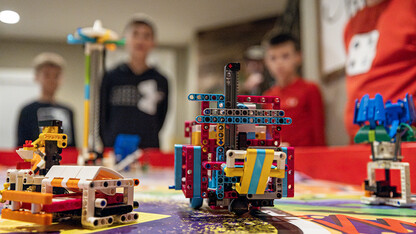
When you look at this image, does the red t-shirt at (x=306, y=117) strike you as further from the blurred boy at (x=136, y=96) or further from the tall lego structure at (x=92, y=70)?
the tall lego structure at (x=92, y=70)

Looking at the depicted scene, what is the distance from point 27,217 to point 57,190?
8.7 inches

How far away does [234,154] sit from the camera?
120cm

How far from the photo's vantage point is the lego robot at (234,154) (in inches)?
48.6

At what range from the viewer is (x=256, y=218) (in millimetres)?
1310

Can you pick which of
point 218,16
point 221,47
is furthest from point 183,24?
point 221,47

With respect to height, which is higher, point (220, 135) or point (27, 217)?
point (220, 135)

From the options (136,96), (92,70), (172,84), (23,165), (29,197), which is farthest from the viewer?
(172,84)

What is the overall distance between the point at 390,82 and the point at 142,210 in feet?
5.71

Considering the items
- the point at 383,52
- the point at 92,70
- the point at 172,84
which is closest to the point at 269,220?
the point at 383,52

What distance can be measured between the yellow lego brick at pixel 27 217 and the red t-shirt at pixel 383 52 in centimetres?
198

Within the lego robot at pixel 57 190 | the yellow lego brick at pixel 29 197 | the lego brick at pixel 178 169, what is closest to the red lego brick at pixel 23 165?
the lego robot at pixel 57 190

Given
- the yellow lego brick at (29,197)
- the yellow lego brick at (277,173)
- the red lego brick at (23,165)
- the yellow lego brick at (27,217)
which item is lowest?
the yellow lego brick at (27,217)

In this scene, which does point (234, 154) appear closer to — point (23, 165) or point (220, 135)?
point (220, 135)

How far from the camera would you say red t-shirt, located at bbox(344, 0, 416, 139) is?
212 cm
